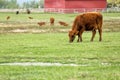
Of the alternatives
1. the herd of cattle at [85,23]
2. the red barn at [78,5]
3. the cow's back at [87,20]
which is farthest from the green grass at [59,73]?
the red barn at [78,5]

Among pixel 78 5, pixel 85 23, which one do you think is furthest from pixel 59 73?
pixel 78 5

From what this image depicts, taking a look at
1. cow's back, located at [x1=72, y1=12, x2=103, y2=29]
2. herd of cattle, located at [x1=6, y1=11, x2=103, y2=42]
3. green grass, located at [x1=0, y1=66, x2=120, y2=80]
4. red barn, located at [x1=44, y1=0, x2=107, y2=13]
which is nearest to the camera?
green grass, located at [x1=0, y1=66, x2=120, y2=80]

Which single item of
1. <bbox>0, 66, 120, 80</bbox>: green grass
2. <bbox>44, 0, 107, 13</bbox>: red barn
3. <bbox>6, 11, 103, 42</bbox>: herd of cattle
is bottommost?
<bbox>44, 0, 107, 13</bbox>: red barn

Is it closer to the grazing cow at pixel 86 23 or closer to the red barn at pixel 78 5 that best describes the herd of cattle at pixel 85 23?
the grazing cow at pixel 86 23

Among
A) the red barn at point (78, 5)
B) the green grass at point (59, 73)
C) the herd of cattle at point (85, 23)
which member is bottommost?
the red barn at point (78, 5)

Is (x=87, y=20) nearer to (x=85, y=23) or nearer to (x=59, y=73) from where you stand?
(x=85, y=23)

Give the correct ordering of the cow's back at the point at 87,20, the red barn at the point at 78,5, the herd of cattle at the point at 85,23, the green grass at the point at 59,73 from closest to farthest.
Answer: the green grass at the point at 59,73 → the herd of cattle at the point at 85,23 → the cow's back at the point at 87,20 → the red barn at the point at 78,5

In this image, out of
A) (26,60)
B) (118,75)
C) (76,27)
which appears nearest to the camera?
(118,75)

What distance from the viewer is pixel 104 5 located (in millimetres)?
87750

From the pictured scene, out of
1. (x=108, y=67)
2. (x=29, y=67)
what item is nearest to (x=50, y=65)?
(x=29, y=67)

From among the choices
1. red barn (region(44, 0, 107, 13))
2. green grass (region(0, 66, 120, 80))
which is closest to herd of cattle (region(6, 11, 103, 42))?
green grass (region(0, 66, 120, 80))

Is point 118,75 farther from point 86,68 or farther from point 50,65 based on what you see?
Answer: point 50,65

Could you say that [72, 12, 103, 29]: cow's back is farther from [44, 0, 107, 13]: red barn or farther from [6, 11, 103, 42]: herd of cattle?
[44, 0, 107, 13]: red barn

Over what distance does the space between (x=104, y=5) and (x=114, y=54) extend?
70955 millimetres
